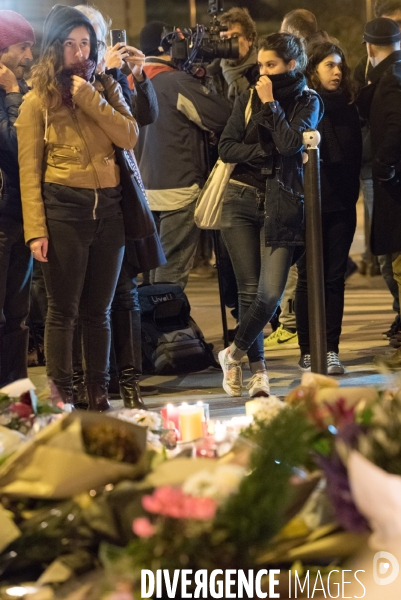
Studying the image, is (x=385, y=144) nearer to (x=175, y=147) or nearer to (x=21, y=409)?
(x=175, y=147)

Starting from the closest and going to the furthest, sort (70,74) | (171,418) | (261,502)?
(261,502)
(171,418)
(70,74)

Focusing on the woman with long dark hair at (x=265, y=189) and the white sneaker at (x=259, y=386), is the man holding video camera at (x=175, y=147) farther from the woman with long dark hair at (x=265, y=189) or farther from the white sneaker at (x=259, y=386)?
the white sneaker at (x=259, y=386)

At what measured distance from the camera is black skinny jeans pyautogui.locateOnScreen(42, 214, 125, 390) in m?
3.70

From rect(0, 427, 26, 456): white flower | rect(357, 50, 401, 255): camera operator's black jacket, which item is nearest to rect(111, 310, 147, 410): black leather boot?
rect(357, 50, 401, 255): camera operator's black jacket

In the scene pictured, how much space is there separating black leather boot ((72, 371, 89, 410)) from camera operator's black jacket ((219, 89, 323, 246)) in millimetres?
1029

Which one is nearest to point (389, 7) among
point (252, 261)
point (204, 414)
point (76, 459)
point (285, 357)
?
point (252, 261)

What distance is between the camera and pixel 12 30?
3945 mm

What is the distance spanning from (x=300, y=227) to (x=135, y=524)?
9.75 feet

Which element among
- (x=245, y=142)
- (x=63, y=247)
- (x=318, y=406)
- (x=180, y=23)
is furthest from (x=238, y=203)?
(x=180, y=23)

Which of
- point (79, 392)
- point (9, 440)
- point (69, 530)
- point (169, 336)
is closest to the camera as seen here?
point (69, 530)

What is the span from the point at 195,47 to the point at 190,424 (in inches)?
115

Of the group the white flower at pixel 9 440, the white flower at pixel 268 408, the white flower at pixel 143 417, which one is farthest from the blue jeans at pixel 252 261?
the white flower at pixel 9 440

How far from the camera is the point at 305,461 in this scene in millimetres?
1479

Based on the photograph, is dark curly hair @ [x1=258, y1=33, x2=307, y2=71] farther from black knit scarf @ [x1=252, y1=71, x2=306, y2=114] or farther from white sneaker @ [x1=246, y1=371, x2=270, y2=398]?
white sneaker @ [x1=246, y1=371, x2=270, y2=398]
